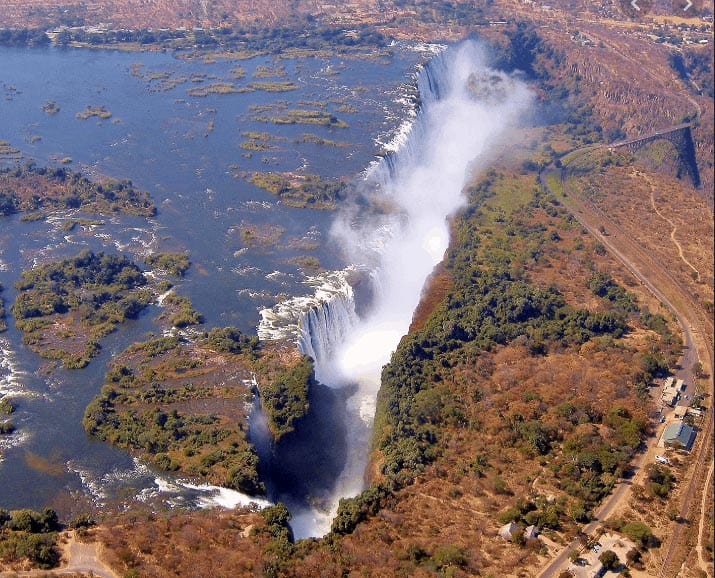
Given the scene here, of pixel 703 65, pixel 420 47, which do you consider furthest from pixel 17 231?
pixel 703 65

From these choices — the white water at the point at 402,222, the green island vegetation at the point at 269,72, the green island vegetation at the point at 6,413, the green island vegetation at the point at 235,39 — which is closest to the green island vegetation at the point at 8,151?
the white water at the point at 402,222

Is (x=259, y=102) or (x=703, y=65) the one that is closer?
(x=259, y=102)

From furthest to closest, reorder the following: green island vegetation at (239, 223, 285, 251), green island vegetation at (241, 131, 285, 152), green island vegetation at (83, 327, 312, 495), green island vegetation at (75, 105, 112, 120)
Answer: green island vegetation at (75, 105, 112, 120), green island vegetation at (241, 131, 285, 152), green island vegetation at (239, 223, 285, 251), green island vegetation at (83, 327, 312, 495)

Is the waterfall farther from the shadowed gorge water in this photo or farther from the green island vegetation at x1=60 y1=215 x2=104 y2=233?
the green island vegetation at x1=60 y1=215 x2=104 y2=233

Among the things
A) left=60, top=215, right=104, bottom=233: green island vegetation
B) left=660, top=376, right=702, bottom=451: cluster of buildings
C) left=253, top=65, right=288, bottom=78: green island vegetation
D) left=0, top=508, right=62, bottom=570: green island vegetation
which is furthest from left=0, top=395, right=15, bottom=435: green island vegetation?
left=253, top=65, right=288, bottom=78: green island vegetation

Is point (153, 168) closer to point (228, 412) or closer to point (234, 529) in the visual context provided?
point (228, 412)

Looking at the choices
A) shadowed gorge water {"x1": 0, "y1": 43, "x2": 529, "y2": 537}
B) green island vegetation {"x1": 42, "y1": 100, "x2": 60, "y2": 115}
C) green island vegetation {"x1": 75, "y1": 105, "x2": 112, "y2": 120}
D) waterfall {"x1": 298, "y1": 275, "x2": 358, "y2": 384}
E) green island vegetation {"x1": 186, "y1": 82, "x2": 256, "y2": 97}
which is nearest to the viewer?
shadowed gorge water {"x1": 0, "y1": 43, "x2": 529, "y2": 537}

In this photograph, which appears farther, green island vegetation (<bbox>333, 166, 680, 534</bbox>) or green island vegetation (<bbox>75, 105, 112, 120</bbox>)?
green island vegetation (<bbox>75, 105, 112, 120</bbox>)
